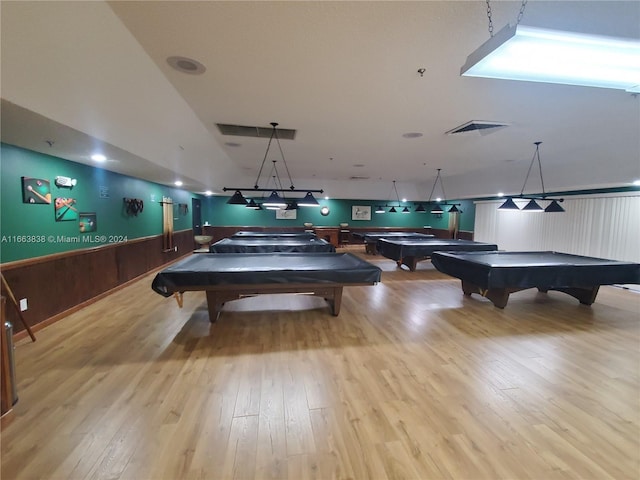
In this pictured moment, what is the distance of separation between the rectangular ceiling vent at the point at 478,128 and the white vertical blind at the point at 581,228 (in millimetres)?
4546

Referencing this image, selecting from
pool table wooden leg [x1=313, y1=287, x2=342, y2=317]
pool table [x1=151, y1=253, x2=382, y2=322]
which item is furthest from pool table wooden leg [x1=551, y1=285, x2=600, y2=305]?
pool table wooden leg [x1=313, y1=287, x2=342, y2=317]

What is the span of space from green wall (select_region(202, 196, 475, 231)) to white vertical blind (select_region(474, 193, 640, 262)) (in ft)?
6.27

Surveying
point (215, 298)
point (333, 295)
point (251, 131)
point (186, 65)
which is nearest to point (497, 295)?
point (333, 295)

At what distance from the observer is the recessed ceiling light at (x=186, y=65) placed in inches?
88.5

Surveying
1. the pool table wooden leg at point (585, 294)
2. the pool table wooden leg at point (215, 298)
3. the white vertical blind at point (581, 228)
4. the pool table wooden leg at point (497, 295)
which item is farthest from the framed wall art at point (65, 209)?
the white vertical blind at point (581, 228)

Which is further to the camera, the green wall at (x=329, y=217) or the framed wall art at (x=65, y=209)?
the green wall at (x=329, y=217)

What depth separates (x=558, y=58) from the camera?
1157 mm

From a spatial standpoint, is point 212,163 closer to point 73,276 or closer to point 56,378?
point 73,276

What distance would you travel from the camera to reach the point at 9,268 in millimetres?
2898

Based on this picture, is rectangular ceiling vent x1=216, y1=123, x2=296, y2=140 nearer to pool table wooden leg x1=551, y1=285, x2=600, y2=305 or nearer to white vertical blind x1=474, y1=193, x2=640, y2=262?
pool table wooden leg x1=551, y1=285, x2=600, y2=305

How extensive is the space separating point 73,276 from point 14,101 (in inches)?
116

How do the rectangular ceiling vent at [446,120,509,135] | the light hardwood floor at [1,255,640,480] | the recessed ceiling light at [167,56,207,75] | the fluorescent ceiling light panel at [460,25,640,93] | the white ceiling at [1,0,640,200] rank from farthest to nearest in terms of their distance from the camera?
the rectangular ceiling vent at [446,120,509,135] < the recessed ceiling light at [167,56,207,75] < the white ceiling at [1,0,640,200] < the light hardwood floor at [1,255,640,480] < the fluorescent ceiling light panel at [460,25,640,93]

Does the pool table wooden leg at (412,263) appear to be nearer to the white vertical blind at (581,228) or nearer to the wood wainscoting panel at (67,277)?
the white vertical blind at (581,228)

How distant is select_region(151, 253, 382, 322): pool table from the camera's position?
10.3 feet
